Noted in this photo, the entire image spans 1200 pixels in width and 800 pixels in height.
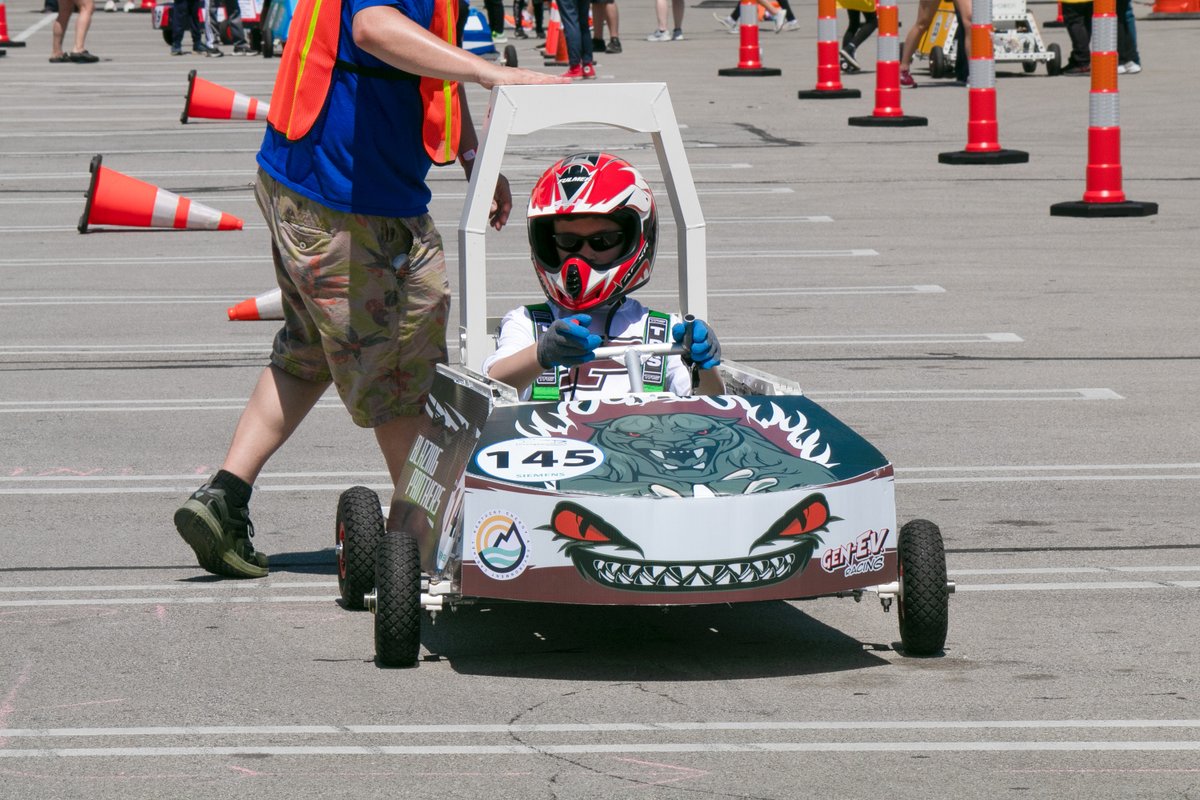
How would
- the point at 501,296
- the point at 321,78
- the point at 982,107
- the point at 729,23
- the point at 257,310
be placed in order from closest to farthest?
the point at 321,78, the point at 257,310, the point at 501,296, the point at 982,107, the point at 729,23

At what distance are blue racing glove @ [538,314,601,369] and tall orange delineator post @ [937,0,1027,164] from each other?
36.0 ft

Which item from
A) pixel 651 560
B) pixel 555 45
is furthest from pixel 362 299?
pixel 555 45

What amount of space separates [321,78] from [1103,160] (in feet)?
29.6

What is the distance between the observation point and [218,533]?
5.91 meters

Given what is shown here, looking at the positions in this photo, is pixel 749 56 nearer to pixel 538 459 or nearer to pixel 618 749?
pixel 538 459

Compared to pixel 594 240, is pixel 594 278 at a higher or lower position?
lower

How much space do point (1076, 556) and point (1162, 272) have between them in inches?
236

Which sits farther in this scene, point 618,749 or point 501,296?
point 501,296

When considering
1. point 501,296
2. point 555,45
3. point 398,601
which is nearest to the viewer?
point 398,601

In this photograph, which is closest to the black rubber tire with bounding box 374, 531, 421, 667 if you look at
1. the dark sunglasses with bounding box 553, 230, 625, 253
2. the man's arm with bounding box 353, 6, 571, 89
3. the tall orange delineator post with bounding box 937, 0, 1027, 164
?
the dark sunglasses with bounding box 553, 230, 625, 253

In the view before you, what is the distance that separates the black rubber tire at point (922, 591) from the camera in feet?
16.4

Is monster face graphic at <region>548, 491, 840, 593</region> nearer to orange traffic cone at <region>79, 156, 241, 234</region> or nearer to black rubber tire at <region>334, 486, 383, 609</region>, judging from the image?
black rubber tire at <region>334, 486, 383, 609</region>

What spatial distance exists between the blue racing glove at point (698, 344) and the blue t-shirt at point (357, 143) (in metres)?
0.91

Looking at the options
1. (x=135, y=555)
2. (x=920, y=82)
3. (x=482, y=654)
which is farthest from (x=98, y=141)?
(x=482, y=654)
